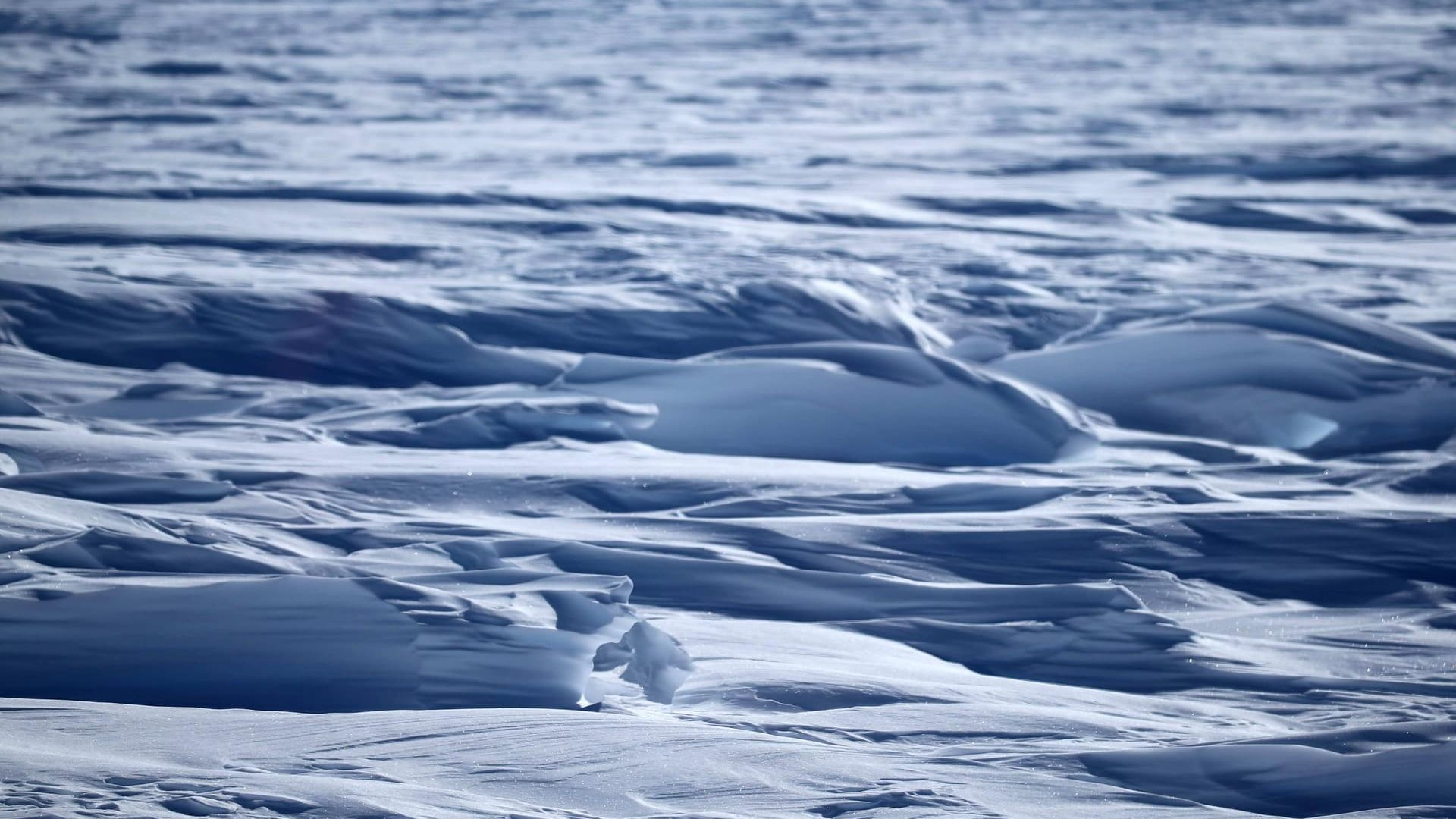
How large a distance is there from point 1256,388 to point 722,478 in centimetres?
137

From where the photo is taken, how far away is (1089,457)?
3.21m

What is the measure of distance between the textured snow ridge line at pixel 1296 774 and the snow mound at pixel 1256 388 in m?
1.46

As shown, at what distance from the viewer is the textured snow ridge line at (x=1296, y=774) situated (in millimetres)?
1824

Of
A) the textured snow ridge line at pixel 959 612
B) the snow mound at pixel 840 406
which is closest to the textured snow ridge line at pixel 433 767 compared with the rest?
the textured snow ridge line at pixel 959 612

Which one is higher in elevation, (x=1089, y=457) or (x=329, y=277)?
(x=329, y=277)

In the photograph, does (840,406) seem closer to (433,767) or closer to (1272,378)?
(1272,378)

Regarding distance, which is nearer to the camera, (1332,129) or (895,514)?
(895,514)

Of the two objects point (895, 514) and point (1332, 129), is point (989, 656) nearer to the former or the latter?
point (895, 514)

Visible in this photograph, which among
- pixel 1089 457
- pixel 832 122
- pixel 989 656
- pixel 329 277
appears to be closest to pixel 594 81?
pixel 832 122

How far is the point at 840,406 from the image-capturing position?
3.36 m

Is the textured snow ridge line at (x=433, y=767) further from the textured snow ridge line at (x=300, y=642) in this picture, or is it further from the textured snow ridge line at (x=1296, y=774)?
the textured snow ridge line at (x=1296, y=774)

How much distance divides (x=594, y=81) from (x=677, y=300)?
5127mm

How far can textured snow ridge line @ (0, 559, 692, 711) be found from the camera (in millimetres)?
1969

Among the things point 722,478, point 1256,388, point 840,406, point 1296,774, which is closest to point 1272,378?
point 1256,388
